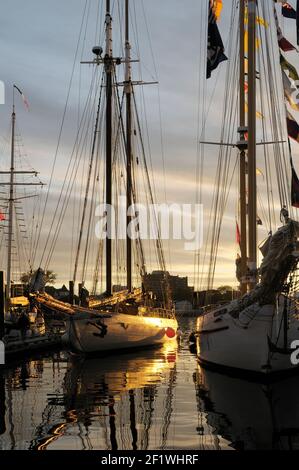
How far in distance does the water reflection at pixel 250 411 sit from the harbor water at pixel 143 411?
0.07 feet

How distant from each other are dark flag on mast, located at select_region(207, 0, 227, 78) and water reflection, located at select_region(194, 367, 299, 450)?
42.4ft

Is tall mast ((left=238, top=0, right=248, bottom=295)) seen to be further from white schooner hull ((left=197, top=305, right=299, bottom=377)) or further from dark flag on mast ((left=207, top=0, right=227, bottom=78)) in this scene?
white schooner hull ((left=197, top=305, right=299, bottom=377))

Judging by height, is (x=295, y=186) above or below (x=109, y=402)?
above

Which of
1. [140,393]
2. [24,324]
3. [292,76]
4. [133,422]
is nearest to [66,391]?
[140,393]

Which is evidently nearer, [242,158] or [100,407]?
[100,407]

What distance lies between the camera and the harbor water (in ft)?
41.2

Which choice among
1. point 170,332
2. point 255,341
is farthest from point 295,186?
point 170,332

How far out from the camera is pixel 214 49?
27.0 m

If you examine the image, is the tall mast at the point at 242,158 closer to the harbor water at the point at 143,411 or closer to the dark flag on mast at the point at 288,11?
the dark flag on mast at the point at 288,11

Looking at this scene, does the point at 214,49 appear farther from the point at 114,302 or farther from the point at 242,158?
the point at 114,302

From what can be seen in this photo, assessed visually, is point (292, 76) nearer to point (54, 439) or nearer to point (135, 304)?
point (54, 439)

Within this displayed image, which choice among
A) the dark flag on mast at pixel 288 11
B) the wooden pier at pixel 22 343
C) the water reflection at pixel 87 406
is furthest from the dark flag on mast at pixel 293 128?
the wooden pier at pixel 22 343

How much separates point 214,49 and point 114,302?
16.3 metres

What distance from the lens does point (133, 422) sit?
14.6 m
